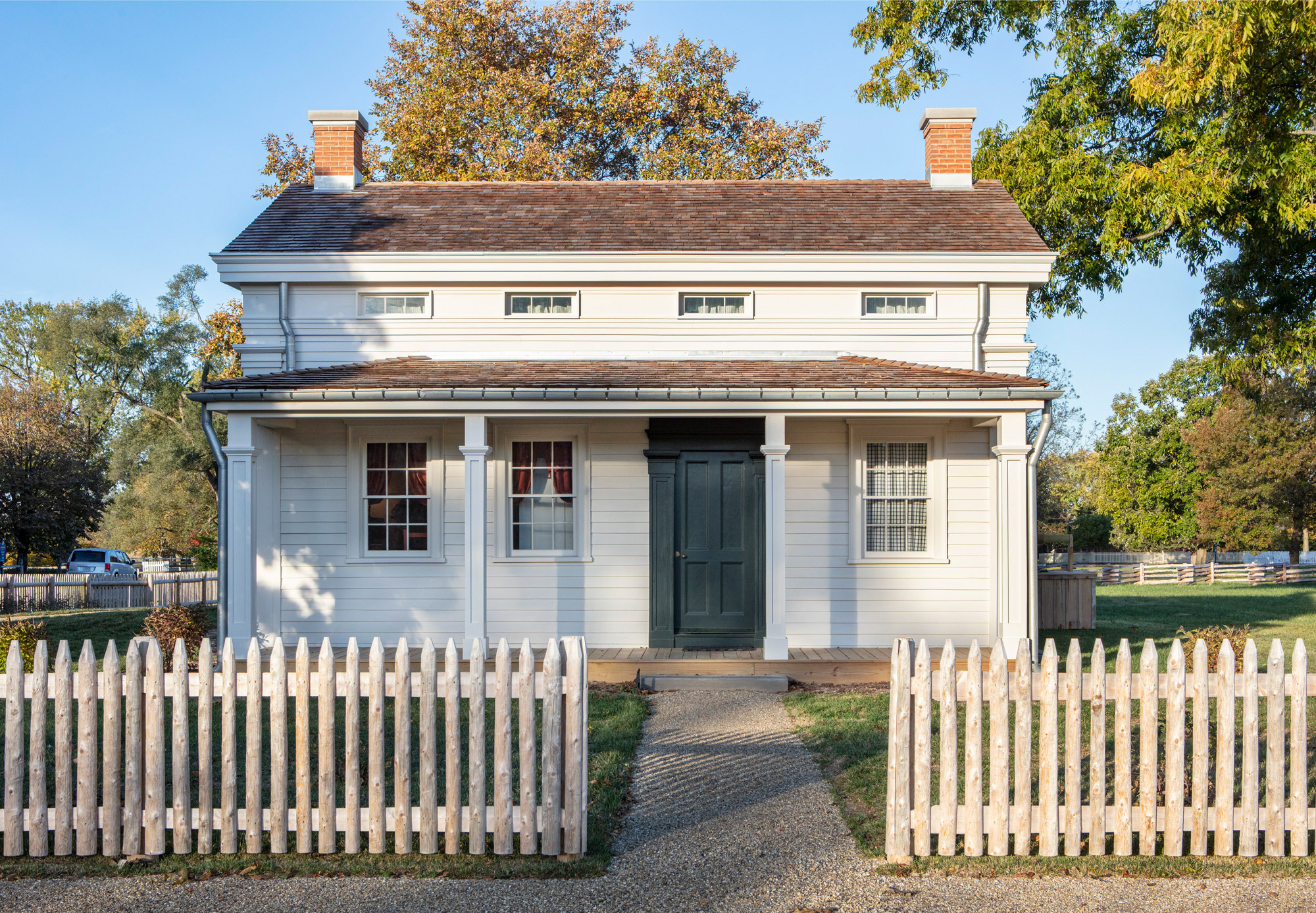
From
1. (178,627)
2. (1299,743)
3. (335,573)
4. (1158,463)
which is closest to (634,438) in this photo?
(335,573)

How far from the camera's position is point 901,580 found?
1143cm

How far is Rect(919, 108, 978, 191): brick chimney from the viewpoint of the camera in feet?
45.9

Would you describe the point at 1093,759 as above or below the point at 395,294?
below

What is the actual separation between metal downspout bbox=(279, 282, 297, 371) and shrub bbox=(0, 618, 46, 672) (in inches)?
167

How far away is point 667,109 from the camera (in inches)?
978

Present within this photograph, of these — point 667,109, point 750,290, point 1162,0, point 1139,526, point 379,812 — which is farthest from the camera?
point 1139,526

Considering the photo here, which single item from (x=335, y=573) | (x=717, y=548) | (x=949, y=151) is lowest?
(x=335, y=573)

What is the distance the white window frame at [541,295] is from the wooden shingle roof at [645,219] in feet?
1.70

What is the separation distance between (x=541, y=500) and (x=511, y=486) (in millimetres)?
403

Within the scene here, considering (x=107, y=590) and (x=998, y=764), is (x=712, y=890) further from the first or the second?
(x=107, y=590)

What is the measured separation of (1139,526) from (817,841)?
47.4 metres

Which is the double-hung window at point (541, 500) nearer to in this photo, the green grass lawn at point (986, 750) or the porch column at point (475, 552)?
the porch column at point (475, 552)

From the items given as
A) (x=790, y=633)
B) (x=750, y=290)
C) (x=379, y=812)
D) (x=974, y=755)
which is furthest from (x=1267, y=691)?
(x=750, y=290)

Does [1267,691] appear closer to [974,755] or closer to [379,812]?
[974,755]
